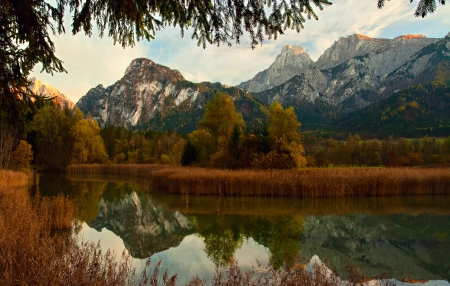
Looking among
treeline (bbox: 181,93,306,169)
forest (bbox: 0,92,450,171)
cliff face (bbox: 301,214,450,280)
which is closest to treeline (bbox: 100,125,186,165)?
forest (bbox: 0,92,450,171)

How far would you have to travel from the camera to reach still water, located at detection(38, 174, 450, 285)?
9.60 meters

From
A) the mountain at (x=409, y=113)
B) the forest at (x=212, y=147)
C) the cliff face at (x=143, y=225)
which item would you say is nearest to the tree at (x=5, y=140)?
the forest at (x=212, y=147)

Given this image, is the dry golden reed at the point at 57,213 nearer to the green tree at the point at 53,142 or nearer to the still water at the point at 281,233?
the still water at the point at 281,233

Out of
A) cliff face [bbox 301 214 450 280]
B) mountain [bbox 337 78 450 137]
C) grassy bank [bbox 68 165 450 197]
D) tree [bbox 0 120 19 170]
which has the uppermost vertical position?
mountain [bbox 337 78 450 137]

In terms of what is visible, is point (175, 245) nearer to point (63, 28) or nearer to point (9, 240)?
point (9, 240)

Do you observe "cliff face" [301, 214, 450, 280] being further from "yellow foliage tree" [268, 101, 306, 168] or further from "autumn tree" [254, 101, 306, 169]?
"yellow foliage tree" [268, 101, 306, 168]

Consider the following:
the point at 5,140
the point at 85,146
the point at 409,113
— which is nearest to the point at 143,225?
the point at 5,140

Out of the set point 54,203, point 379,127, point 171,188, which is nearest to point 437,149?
point 171,188

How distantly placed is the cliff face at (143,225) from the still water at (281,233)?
0.04 meters

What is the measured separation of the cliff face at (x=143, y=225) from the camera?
39.9 feet

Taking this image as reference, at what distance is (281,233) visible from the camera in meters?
13.0

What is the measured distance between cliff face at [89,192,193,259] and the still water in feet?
0.13

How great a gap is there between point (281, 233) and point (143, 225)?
6.57 meters

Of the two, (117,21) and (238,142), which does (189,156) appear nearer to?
(238,142)
